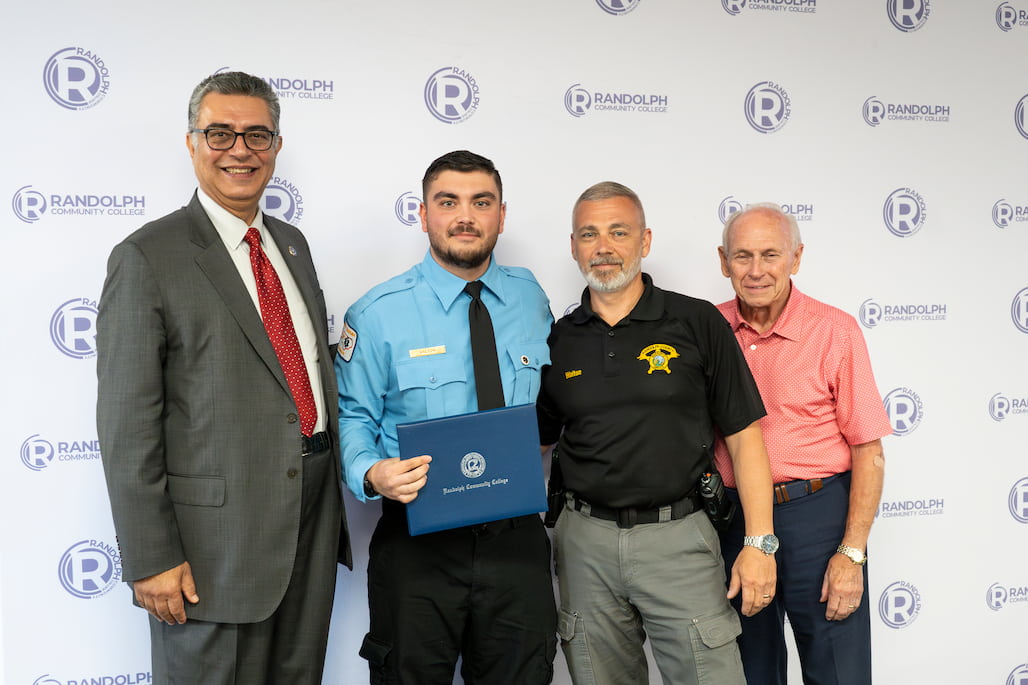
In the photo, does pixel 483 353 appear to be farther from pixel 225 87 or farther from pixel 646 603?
pixel 225 87

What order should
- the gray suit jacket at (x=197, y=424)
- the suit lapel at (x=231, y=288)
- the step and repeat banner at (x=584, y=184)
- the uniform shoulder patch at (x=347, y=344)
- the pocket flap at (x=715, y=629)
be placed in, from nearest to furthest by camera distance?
the gray suit jacket at (x=197, y=424) < the suit lapel at (x=231, y=288) < the pocket flap at (x=715, y=629) < the uniform shoulder patch at (x=347, y=344) < the step and repeat banner at (x=584, y=184)

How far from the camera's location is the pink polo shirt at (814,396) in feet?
7.14

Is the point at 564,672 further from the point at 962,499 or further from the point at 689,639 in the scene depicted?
the point at 962,499

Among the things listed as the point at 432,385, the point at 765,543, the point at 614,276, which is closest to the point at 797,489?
the point at 765,543

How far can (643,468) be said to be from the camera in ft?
6.61

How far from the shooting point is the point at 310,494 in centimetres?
192

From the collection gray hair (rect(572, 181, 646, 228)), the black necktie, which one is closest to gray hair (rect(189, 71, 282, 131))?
the black necktie

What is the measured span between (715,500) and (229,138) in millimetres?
1648

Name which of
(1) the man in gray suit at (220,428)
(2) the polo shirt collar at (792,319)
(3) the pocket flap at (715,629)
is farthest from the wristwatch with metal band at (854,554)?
(1) the man in gray suit at (220,428)

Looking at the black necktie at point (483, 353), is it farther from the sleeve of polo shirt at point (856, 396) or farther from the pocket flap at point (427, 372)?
the sleeve of polo shirt at point (856, 396)

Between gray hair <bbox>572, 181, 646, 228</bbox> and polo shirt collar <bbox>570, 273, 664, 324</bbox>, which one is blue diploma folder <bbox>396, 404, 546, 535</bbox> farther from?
gray hair <bbox>572, 181, 646, 228</bbox>

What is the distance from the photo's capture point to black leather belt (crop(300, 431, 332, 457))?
1.91m

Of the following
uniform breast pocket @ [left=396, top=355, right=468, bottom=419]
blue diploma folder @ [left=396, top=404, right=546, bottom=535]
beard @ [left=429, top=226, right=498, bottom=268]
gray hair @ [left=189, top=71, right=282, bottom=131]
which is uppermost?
gray hair @ [left=189, top=71, right=282, bottom=131]

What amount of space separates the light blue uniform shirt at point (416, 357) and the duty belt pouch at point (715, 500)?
0.55m
